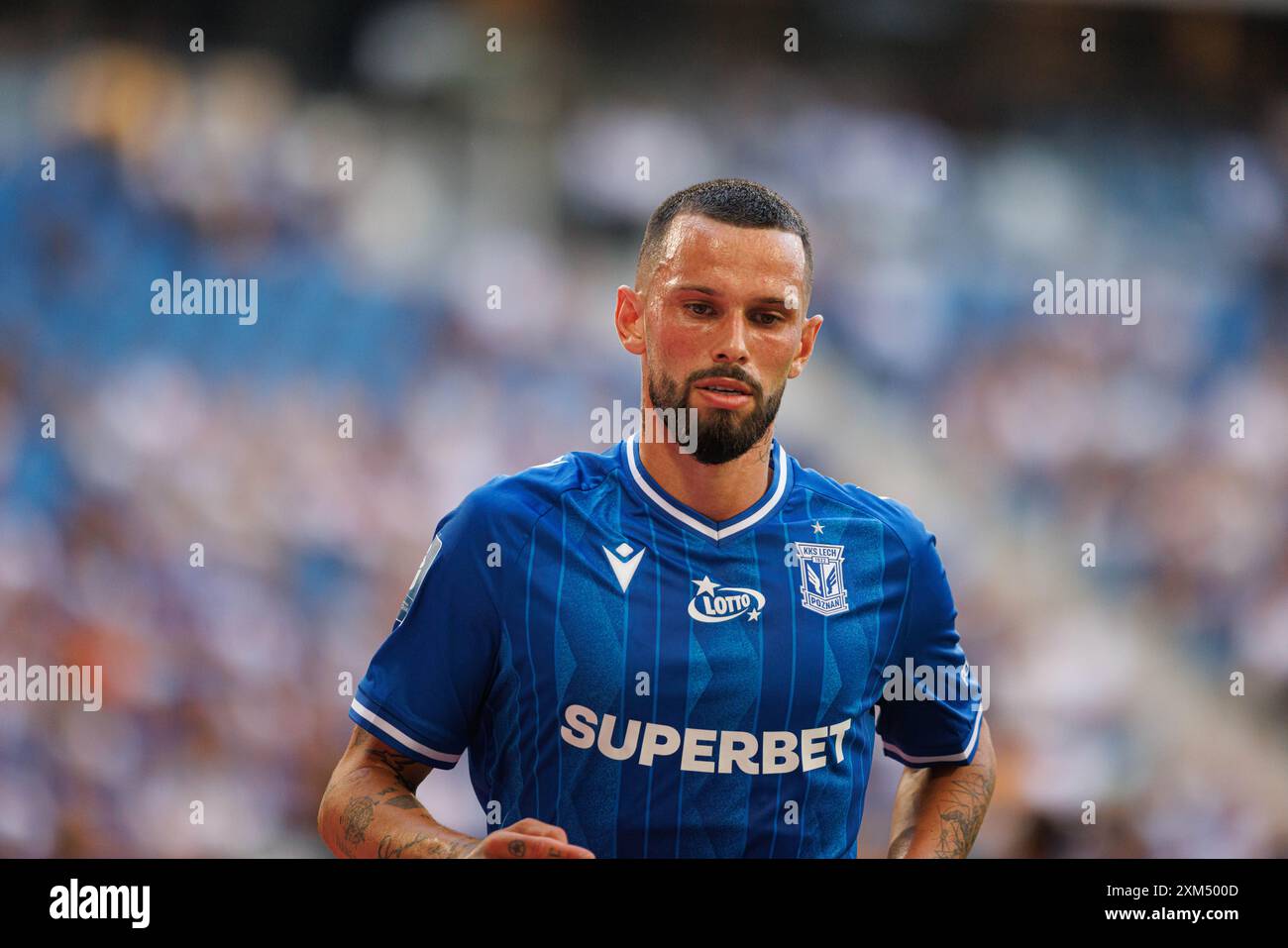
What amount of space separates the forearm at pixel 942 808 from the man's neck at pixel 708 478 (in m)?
0.70

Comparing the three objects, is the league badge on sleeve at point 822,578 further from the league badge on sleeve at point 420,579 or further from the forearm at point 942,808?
the league badge on sleeve at point 420,579

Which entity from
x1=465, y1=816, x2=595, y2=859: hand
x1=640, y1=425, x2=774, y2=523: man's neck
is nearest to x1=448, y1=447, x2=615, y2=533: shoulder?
x1=640, y1=425, x2=774, y2=523: man's neck

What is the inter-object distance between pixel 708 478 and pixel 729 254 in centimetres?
43

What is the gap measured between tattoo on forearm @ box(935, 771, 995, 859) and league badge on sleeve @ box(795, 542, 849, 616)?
48 cm

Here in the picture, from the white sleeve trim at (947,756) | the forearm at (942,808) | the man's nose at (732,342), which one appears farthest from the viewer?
the white sleeve trim at (947,756)

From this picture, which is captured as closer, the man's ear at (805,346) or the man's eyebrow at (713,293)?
the man's eyebrow at (713,293)

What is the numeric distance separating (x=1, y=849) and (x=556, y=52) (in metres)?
4.34

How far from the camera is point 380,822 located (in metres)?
2.08

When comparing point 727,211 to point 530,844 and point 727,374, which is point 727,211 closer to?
point 727,374

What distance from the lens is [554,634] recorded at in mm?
2188

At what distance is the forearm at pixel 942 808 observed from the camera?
237 cm

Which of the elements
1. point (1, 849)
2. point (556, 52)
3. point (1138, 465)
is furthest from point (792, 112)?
point (1, 849)

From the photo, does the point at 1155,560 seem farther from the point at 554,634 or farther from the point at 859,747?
the point at 554,634

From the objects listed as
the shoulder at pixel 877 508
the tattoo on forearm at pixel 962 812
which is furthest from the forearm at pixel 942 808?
the shoulder at pixel 877 508
